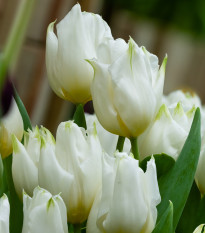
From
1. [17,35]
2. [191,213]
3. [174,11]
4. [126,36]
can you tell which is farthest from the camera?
[126,36]

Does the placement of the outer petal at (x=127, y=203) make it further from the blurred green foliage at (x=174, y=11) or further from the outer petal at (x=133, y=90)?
the blurred green foliage at (x=174, y=11)

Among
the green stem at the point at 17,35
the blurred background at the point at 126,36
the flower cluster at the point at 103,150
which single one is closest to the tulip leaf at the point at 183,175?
the flower cluster at the point at 103,150

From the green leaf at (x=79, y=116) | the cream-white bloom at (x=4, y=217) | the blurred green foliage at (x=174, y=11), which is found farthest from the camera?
the blurred green foliage at (x=174, y=11)

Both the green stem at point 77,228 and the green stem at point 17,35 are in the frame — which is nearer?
the green stem at point 17,35

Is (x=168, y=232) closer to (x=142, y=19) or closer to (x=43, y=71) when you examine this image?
(x=43, y=71)

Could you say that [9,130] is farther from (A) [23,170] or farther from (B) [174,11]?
(B) [174,11]

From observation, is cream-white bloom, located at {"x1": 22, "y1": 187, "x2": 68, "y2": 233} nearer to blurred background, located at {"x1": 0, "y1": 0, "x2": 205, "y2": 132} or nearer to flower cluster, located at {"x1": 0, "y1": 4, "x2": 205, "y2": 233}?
flower cluster, located at {"x1": 0, "y1": 4, "x2": 205, "y2": 233}

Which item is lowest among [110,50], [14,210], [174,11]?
[174,11]

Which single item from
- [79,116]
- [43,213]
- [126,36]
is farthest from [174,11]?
[43,213]
